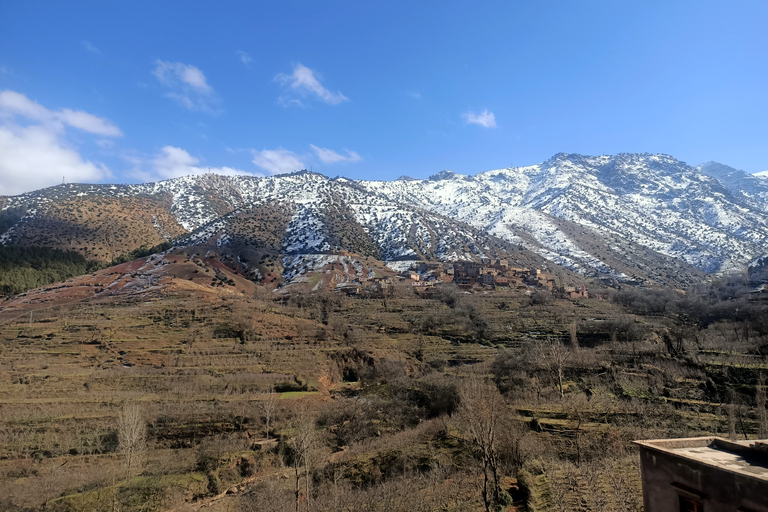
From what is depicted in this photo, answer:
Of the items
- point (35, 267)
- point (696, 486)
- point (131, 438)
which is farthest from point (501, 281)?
point (35, 267)

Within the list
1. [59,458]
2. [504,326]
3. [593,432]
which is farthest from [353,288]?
[593,432]

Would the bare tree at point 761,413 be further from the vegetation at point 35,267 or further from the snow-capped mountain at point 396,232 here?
the vegetation at point 35,267

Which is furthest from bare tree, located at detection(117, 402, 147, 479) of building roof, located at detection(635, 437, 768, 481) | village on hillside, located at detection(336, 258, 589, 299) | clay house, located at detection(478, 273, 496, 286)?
clay house, located at detection(478, 273, 496, 286)

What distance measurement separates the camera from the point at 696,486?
335 inches

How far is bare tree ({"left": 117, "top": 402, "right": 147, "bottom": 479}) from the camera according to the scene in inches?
938

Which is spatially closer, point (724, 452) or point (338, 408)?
point (724, 452)

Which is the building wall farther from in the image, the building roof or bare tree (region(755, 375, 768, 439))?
bare tree (region(755, 375, 768, 439))

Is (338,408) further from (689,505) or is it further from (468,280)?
(468,280)

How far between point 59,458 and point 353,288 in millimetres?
65291

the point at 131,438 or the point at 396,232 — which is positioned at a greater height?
the point at 396,232

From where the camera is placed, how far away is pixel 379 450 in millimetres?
22656

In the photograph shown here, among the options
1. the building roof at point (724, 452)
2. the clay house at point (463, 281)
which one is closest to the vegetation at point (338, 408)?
the building roof at point (724, 452)

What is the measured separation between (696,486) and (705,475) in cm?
38

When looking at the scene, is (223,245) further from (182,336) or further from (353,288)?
(182,336)
